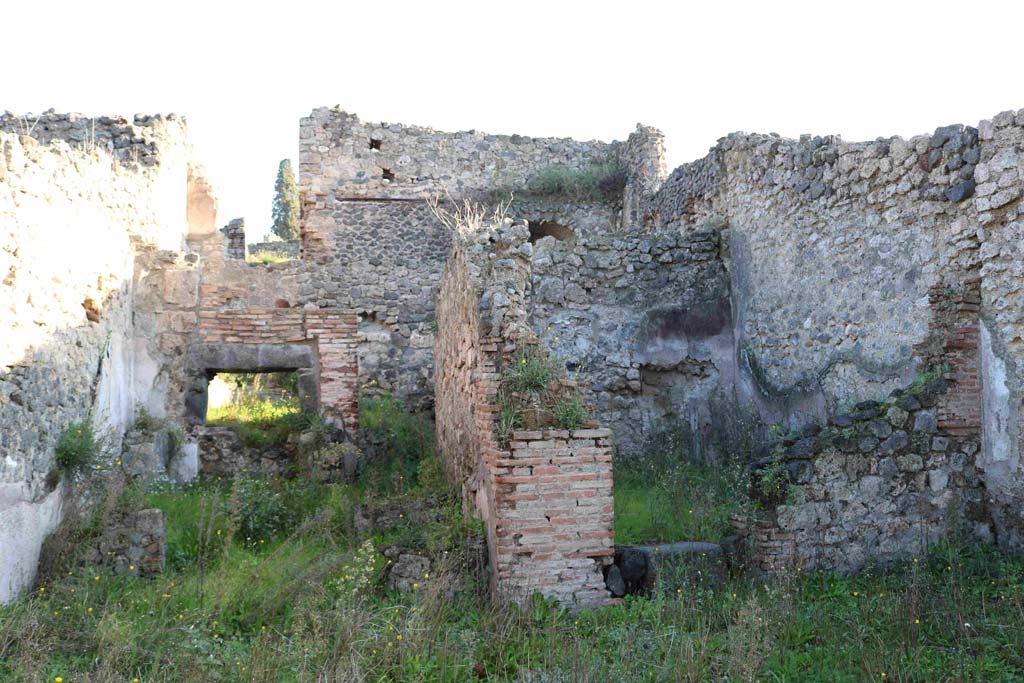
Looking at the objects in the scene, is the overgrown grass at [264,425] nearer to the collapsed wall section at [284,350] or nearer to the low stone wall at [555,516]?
the collapsed wall section at [284,350]

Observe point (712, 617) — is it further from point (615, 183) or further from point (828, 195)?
point (615, 183)

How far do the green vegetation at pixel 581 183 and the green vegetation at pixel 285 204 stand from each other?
1157 cm

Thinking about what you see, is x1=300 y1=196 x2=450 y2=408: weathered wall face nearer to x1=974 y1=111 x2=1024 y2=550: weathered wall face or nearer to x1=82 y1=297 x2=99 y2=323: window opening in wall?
x1=82 y1=297 x2=99 y2=323: window opening in wall

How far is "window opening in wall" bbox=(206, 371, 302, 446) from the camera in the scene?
10094 millimetres

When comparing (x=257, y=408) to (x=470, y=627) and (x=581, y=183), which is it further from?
(x=470, y=627)

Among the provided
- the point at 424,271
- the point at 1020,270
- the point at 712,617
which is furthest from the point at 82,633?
the point at 424,271

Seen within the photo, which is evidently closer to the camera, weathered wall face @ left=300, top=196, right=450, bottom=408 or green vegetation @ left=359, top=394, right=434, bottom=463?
green vegetation @ left=359, top=394, right=434, bottom=463

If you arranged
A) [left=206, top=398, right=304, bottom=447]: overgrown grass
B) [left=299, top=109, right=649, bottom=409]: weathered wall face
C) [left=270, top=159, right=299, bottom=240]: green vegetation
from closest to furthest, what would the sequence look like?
1. [left=206, top=398, right=304, bottom=447]: overgrown grass
2. [left=299, top=109, right=649, bottom=409]: weathered wall face
3. [left=270, top=159, right=299, bottom=240]: green vegetation

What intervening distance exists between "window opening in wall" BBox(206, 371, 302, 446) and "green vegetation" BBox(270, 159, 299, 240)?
9.46 m

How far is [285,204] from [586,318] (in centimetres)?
1878

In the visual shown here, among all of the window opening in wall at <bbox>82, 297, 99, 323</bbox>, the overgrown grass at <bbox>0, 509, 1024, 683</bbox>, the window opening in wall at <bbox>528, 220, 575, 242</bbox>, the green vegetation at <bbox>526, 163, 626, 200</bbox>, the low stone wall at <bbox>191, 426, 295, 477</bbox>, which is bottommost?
the overgrown grass at <bbox>0, 509, 1024, 683</bbox>

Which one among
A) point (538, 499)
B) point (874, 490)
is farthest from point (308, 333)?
point (874, 490)

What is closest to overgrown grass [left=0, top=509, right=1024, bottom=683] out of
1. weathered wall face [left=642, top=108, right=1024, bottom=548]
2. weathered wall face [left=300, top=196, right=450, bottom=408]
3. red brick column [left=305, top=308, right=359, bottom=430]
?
weathered wall face [left=642, top=108, right=1024, bottom=548]

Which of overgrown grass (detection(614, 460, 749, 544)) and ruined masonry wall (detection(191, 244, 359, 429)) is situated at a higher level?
ruined masonry wall (detection(191, 244, 359, 429))
